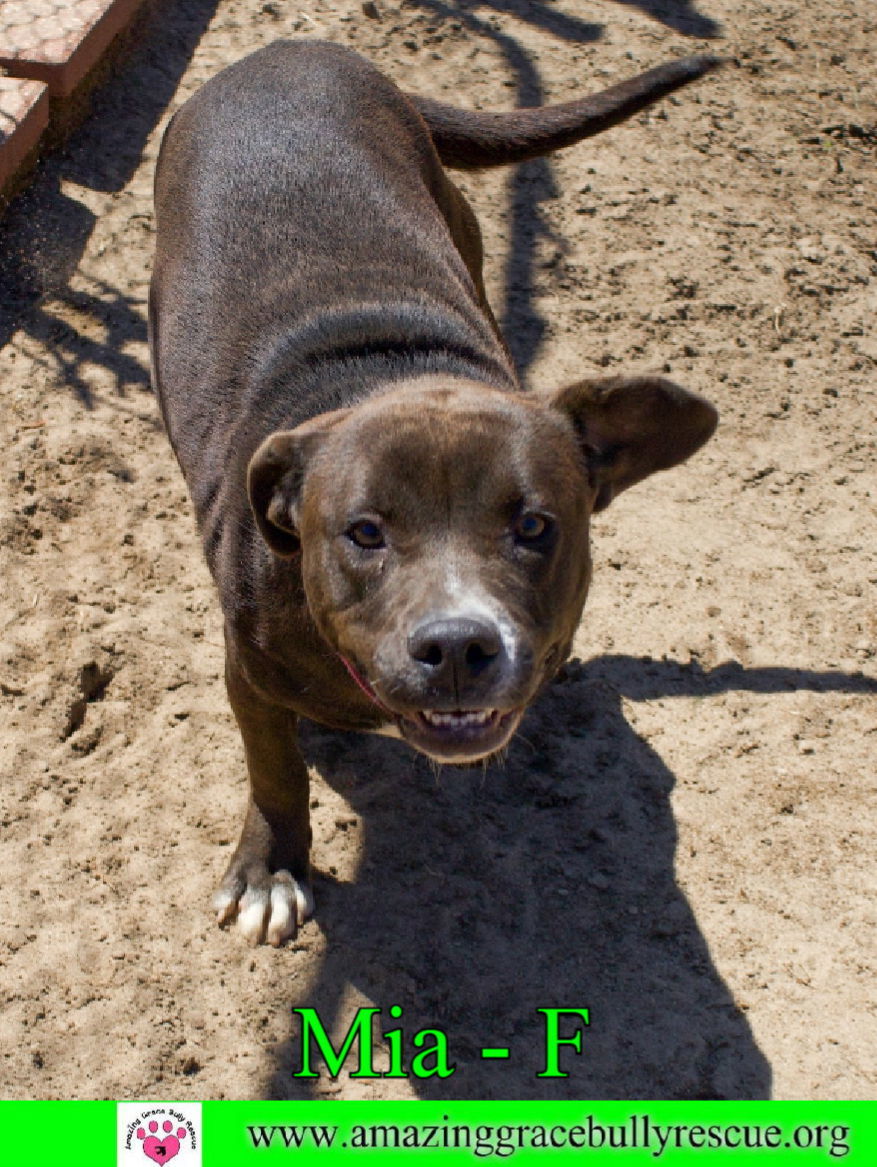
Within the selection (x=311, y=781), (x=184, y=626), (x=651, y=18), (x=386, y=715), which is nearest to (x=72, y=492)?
(x=184, y=626)

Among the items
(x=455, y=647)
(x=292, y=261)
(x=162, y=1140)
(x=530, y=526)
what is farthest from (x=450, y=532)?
(x=162, y=1140)

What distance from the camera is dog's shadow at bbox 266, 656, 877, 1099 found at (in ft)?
10.9

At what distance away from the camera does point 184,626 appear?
4242mm

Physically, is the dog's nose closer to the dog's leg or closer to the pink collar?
the pink collar

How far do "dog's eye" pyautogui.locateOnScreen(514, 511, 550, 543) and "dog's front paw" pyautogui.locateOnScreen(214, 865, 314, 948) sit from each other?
4.26 ft

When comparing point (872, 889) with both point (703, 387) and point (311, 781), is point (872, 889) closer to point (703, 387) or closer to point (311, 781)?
point (311, 781)

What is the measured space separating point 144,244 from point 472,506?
3.33m

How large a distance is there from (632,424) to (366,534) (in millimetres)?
703

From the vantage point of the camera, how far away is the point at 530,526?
2.76m

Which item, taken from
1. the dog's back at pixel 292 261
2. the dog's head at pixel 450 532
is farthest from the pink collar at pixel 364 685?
the dog's back at pixel 292 261

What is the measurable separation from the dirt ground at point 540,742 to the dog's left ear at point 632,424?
914 millimetres

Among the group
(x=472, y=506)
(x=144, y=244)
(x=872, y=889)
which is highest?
(x=472, y=506)

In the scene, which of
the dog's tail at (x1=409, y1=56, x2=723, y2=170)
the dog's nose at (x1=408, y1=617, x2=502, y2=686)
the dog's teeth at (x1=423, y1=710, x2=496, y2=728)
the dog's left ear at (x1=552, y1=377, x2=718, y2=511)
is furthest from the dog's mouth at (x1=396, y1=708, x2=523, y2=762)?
the dog's tail at (x1=409, y1=56, x2=723, y2=170)

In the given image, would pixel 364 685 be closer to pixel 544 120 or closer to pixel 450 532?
pixel 450 532
